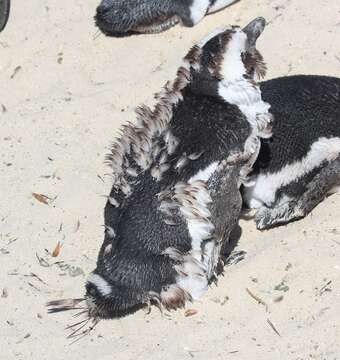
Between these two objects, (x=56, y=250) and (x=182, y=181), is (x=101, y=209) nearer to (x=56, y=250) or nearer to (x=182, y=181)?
(x=56, y=250)

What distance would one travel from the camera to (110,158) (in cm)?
346

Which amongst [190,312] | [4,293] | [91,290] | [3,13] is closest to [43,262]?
[4,293]

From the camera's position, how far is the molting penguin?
3.21 metres

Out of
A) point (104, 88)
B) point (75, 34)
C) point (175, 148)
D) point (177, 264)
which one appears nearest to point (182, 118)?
point (175, 148)

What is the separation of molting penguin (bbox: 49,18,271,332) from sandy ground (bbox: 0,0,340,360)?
0.15 metres

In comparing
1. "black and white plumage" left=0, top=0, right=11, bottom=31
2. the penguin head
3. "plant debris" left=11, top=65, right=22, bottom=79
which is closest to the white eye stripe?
the penguin head

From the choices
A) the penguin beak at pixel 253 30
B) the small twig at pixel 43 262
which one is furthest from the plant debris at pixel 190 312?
the penguin beak at pixel 253 30

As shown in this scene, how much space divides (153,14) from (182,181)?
5.48ft

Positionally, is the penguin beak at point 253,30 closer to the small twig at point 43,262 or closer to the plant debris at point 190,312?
the plant debris at point 190,312

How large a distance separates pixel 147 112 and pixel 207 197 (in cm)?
43

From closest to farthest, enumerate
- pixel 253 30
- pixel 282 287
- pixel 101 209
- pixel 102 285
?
pixel 102 285
pixel 282 287
pixel 253 30
pixel 101 209

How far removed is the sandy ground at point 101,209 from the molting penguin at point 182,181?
0.15m

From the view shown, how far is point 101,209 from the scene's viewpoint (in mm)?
3896

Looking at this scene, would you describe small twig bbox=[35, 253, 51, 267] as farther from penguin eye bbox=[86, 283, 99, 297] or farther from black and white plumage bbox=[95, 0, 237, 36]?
black and white plumage bbox=[95, 0, 237, 36]
